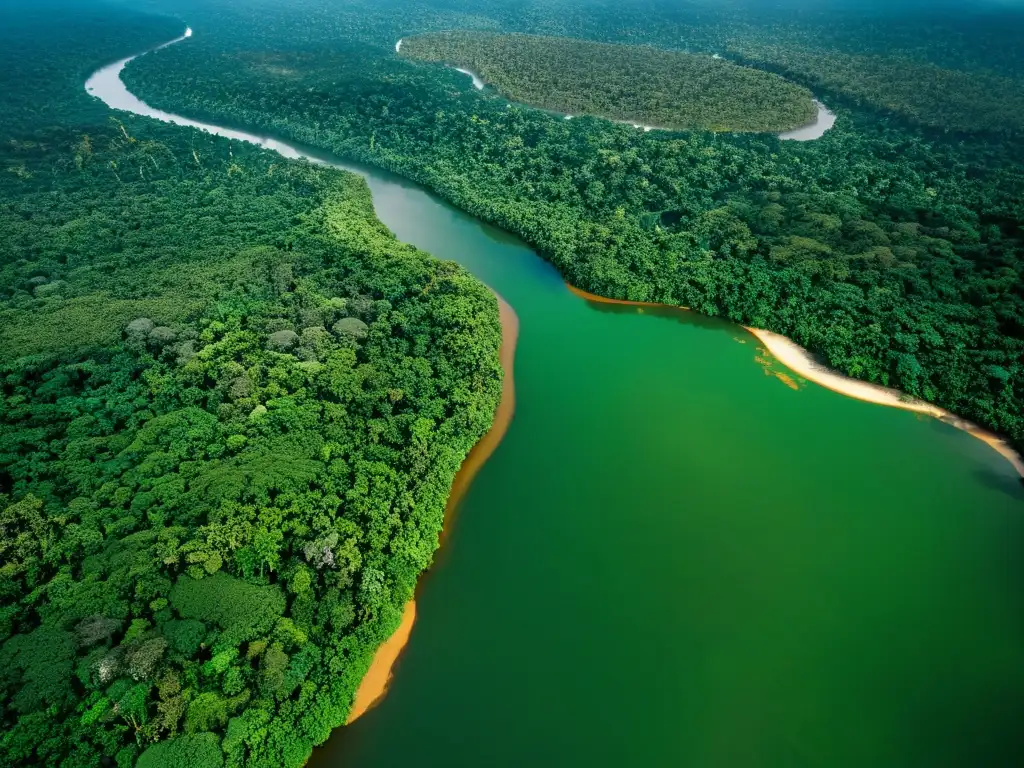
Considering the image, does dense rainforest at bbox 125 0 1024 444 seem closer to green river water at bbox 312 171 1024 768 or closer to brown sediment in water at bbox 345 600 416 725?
green river water at bbox 312 171 1024 768

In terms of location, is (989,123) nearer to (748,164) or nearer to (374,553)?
(748,164)

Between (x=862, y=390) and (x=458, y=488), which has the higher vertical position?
(x=862, y=390)

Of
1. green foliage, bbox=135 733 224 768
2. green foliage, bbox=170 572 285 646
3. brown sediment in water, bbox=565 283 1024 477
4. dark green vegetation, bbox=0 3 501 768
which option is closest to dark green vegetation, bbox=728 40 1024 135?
brown sediment in water, bbox=565 283 1024 477

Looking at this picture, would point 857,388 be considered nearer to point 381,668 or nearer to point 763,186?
point 763,186

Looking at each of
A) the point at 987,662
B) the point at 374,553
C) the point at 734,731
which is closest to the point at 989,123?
the point at 987,662

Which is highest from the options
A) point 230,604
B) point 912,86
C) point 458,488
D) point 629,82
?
point 912,86

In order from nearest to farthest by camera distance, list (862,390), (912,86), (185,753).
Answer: (185,753)
(862,390)
(912,86)

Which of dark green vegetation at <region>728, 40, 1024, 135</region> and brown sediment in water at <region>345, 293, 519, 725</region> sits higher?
dark green vegetation at <region>728, 40, 1024, 135</region>

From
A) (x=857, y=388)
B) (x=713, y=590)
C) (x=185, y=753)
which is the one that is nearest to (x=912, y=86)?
(x=857, y=388)
